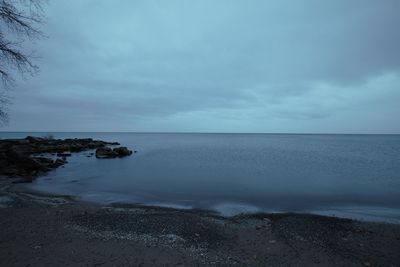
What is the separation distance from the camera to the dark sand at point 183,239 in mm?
7164

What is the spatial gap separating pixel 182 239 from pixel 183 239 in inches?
1.6

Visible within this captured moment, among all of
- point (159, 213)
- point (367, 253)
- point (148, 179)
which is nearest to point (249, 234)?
point (367, 253)

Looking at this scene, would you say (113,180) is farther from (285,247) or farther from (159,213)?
(285,247)

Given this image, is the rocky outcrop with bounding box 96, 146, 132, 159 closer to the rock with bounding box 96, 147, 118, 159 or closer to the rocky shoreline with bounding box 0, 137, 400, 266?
the rock with bounding box 96, 147, 118, 159

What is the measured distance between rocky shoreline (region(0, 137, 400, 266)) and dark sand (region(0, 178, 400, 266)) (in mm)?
26

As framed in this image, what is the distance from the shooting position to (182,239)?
8789 millimetres

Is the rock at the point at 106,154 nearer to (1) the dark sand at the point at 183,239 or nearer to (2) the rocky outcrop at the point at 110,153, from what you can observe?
(2) the rocky outcrop at the point at 110,153

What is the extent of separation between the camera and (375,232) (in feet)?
33.7

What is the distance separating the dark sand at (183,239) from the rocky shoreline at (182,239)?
0.03m

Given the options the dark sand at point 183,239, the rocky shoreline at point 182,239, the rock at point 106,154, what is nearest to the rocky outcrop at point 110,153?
the rock at point 106,154

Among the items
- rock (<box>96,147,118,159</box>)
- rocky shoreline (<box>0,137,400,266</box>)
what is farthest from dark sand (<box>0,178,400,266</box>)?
rock (<box>96,147,118,159</box>)

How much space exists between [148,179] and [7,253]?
60.4ft

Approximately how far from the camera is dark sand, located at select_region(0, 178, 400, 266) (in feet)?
23.5

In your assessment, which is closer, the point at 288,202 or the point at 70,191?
the point at 288,202
